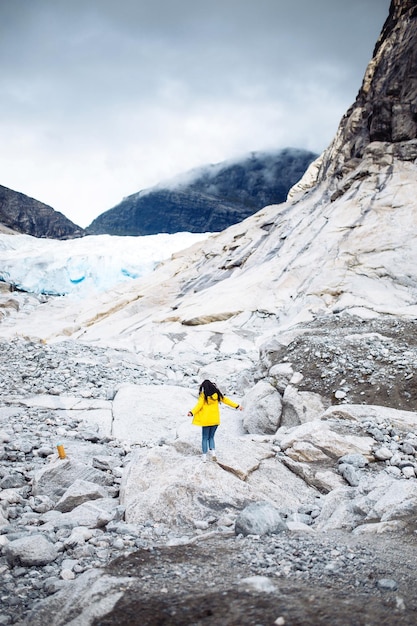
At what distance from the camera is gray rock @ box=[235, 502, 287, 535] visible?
4.69m

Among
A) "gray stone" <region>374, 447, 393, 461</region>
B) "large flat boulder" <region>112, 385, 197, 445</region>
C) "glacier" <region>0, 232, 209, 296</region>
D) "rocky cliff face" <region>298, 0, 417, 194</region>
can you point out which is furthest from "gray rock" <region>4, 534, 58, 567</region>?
"glacier" <region>0, 232, 209, 296</region>

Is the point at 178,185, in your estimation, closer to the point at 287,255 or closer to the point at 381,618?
the point at 287,255

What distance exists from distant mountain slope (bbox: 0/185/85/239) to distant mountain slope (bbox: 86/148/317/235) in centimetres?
955

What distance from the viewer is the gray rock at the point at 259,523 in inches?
185

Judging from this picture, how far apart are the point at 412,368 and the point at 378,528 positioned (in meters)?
5.99

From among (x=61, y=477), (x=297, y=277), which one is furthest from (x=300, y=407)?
(x=297, y=277)

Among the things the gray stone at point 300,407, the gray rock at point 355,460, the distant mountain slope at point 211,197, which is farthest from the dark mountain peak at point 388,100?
the distant mountain slope at point 211,197

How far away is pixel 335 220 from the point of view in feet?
102

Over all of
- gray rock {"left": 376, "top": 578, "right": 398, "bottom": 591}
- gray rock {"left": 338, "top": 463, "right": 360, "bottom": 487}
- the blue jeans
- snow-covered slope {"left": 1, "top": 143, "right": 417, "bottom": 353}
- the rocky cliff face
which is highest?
the rocky cliff face

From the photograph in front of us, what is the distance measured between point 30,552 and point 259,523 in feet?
8.21

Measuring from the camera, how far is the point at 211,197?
108 meters

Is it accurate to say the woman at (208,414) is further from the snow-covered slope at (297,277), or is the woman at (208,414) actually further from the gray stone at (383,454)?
the snow-covered slope at (297,277)

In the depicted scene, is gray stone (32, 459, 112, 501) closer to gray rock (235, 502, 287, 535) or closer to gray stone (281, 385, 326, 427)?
gray rock (235, 502, 287, 535)

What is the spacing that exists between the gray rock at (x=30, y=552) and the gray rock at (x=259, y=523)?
2081 millimetres
